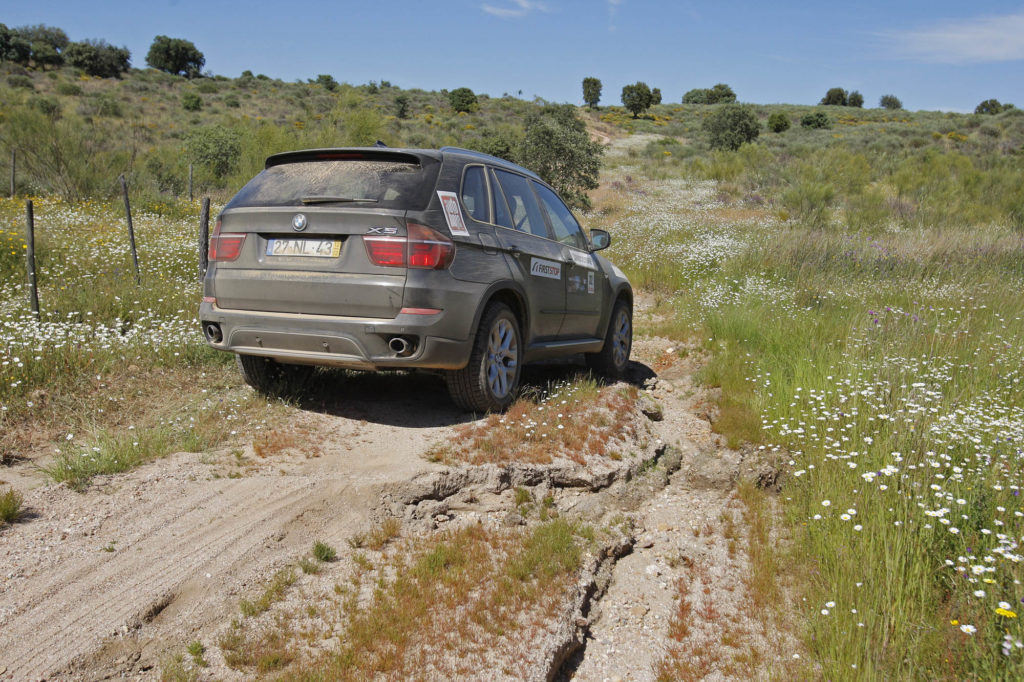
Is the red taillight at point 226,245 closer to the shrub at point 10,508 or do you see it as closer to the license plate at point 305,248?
the license plate at point 305,248

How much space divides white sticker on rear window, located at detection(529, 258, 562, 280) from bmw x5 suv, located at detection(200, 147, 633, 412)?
0.37ft

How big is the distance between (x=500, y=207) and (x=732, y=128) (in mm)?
43122

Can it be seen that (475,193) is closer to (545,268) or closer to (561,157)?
(545,268)

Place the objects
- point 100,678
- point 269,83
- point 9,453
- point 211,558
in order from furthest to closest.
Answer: point 269,83, point 9,453, point 211,558, point 100,678

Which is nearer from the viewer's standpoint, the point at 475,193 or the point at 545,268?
the point at 475,193

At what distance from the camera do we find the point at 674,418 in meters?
6.09

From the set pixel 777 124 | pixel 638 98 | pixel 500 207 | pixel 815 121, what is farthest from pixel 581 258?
pixel 638 98

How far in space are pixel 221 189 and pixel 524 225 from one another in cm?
1950

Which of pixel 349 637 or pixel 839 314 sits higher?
pixel 839 314

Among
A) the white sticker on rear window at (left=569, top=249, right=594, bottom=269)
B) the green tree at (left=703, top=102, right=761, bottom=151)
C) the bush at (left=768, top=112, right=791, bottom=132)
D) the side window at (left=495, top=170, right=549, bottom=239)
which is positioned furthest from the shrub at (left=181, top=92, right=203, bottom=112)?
the side window at (left=495, top=170, right=549, bottom=239)

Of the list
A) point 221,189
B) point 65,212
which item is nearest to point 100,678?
point 65,212

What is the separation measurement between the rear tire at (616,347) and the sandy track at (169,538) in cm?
256

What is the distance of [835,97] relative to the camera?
84938 mm

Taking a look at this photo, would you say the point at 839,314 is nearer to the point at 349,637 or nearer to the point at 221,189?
the point at 349,637
